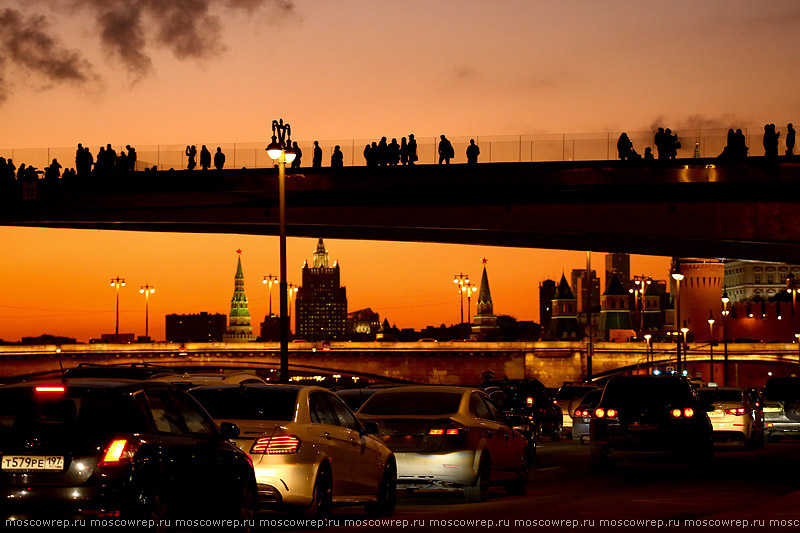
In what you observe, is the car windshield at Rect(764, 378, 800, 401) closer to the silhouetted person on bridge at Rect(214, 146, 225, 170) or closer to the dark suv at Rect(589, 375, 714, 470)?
the dark suv at Rect(589, 375, 714, 470)

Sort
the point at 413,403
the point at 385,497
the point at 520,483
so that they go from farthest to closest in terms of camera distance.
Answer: the point at 520,483, the point at 413,403, the point at 385,497

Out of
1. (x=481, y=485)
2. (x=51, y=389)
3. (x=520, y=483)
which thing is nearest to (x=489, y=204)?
(x=520, y=483)

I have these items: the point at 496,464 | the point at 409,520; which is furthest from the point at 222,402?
the point at 496,464

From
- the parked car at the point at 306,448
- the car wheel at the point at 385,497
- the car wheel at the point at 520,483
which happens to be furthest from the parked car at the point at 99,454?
the car wheel at the point at 520,483

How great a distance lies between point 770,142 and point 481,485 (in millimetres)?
35363

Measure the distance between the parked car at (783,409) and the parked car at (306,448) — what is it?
73.1ft

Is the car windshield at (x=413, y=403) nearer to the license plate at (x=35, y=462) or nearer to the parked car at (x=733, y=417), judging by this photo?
the license plate at (x=35, y=462)

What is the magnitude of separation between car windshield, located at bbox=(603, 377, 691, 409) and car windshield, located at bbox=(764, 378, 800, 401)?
41.9ft

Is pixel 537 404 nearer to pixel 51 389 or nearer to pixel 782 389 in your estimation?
pixel 782 389

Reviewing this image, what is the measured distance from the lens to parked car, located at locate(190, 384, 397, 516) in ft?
41.3

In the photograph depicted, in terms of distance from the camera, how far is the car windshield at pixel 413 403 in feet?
55.5

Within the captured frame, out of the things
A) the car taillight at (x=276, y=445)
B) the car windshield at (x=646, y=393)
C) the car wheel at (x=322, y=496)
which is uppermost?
the car taillight at (x=276, y=445)

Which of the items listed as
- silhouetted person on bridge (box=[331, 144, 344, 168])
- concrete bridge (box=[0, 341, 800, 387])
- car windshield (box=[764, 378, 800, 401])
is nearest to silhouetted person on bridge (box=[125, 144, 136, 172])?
silhouetted person on bridge (box=[331, 144, 344, 168])

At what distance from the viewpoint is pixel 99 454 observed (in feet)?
31.4
